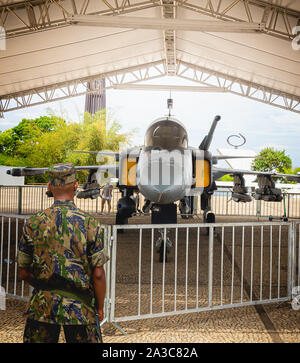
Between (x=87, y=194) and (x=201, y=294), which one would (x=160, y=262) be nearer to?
(x=201, y=294)

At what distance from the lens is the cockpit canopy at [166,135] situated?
21.5 ft

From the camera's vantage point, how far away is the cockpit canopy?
6.55m

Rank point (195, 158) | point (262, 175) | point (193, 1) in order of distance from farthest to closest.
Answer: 1. point (193, 1)
2. point (262, 175)
3. point (195, 158)

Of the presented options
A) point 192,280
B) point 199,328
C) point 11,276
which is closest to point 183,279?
point 192,280

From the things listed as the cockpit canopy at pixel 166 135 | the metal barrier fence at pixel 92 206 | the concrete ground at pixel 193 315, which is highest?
the cockpit canopy at pixel 166 135

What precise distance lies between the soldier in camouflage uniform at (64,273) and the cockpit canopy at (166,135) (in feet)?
14.5

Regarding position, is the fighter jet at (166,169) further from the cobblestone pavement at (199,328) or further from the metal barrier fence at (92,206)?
the metal barrier fence at (92,206)

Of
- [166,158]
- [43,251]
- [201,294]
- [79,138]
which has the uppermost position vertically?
[79,138]

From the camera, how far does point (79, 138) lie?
4125 centimetres

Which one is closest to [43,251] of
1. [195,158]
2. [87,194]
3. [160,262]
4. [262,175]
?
[160,262]

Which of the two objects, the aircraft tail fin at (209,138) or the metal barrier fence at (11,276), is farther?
the aircraft tail fin at (209,138)

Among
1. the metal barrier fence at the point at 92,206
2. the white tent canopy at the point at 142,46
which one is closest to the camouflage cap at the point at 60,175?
the white tent canopy at the point at 142,46

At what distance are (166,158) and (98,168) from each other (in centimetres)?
596

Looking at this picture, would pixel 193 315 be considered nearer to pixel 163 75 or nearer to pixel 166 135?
pixel 166 135
